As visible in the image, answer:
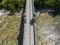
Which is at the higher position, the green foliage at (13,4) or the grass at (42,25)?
the green foliage at (13,4)

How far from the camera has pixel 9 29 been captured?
4459 centimetres

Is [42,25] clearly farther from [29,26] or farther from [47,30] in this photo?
[29,26]

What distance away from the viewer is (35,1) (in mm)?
49125

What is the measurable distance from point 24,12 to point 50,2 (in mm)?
5819

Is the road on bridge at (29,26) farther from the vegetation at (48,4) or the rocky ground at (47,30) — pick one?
the rocky ground at (47,30)

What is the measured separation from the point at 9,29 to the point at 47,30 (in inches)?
282

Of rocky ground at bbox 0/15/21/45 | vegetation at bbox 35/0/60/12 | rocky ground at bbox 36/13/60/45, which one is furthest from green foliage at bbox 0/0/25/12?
rocky ground at bbox 36/13/60/45

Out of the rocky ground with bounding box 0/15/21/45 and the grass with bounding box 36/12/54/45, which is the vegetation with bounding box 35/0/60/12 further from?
the rocky ground with bounding box 0/15/21/45

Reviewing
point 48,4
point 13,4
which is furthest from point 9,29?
point 48,4

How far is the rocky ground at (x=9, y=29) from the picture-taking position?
4153cm

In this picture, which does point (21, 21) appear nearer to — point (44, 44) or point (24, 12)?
point (24, 12)

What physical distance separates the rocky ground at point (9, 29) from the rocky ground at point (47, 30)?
3929mm

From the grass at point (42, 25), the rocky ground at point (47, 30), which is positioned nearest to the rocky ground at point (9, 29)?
the grass at point (42, 25)

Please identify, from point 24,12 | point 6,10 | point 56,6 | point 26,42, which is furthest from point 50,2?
point 26,42
